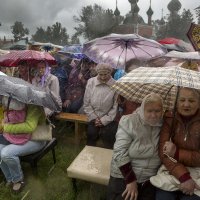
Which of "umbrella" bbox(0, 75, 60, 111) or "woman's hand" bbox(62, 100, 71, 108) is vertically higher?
"umbrella" bbox(0, 75, 60, 111)

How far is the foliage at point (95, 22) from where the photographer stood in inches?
1816

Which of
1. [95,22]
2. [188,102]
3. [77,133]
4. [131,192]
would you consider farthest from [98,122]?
[95,22]

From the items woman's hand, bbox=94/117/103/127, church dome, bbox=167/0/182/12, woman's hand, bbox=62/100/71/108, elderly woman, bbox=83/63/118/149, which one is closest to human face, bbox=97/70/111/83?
elderly woman, bbox=83/63/118/149

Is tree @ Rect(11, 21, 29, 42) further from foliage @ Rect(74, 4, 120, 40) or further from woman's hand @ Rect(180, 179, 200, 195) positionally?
woman's hand @ Rect(180, 179, 200, 195)

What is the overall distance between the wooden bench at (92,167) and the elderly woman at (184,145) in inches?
35.2

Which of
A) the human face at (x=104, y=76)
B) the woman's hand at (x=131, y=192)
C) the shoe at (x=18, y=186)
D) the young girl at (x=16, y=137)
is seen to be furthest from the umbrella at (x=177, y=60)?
the shoe at (x=18, y=186)

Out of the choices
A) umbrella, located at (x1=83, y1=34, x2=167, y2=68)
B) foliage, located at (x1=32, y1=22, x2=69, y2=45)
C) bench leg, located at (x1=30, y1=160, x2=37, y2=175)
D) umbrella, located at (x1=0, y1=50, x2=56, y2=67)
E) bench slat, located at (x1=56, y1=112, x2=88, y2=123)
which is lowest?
bench leg, located at (x1=30, y1=160, x2=37, y2=175)

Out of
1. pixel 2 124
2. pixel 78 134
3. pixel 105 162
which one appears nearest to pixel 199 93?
pixel 105 162

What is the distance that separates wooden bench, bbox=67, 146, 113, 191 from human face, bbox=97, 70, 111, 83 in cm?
130

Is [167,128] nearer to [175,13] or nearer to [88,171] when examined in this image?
[88,171]

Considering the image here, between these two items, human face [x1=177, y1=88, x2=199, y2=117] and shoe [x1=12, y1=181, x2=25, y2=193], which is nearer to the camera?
human face [x1=177, y1=88, x2=199, y2=117]

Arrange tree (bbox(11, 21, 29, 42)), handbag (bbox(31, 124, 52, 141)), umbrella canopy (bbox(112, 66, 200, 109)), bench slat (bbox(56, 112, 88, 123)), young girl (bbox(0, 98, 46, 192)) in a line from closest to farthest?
umbrella canopy (bbox(112, 66, 200, 109)) < young girl (bbox(0, 98, 46, 192)) < handbag (bbox(31, 124, 52, 141)) < bench slat (bbox(56, 112, 88, 123)) < tree (bbox(11, 21, 29, 42))

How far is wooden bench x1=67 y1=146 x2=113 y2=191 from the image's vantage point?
3.74 meters

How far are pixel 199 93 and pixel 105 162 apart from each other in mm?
A: 1677
